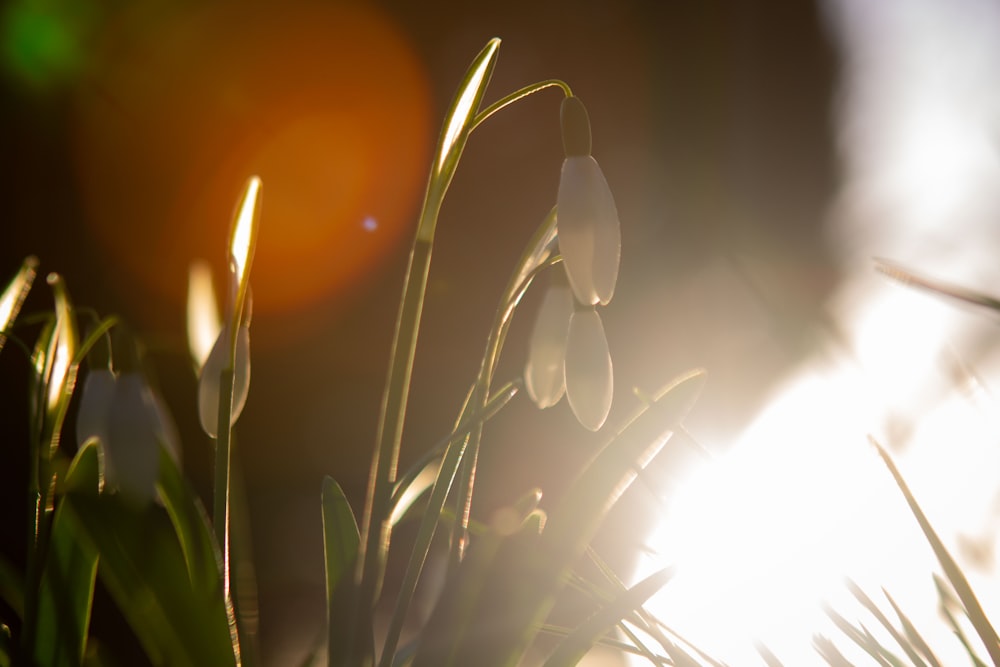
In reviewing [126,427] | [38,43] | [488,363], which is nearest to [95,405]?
[126,427]

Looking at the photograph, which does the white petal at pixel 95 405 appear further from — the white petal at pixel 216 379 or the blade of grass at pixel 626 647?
the blade of grass at pixel 626 647

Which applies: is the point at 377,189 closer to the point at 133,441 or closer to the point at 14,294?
the point at 14,294

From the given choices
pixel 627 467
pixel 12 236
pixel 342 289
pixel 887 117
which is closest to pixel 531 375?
pixel 627 467

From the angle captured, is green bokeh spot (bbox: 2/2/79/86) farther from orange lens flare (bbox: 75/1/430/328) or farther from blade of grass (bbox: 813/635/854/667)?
blade of grass (bbox: 813/635/854/667)

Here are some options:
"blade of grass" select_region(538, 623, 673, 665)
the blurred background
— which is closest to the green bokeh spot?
the blurred background

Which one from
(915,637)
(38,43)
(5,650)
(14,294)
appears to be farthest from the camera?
(38,43)

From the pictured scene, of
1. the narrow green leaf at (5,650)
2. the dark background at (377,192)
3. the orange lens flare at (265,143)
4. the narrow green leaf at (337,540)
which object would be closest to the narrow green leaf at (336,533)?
the narrow green leaf at (337,540)
